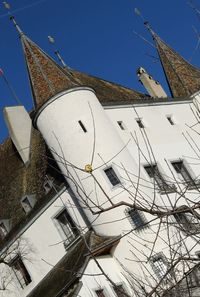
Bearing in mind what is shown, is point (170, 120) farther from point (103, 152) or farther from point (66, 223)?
point (66, 223)

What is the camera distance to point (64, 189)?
2373cm

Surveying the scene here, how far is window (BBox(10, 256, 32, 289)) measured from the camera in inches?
1021

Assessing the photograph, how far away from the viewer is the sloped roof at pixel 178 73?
96.5ft

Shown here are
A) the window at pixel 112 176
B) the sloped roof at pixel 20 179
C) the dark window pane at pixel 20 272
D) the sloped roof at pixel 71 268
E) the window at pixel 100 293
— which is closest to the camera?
the sloped roof at pixel 71 268

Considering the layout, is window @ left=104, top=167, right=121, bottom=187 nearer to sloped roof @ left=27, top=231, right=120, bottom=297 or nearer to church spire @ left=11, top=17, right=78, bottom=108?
sloped roof @ left=27, top=231, right=120, bottom=297

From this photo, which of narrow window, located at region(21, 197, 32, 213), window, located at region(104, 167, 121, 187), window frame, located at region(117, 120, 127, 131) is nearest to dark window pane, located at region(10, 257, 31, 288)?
narrow window, located at region(21, 197, 32, 213)

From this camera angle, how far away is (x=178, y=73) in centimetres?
3000

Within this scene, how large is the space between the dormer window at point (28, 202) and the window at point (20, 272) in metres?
2.48

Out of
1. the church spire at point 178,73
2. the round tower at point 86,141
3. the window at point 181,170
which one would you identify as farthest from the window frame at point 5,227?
the church spire at point 178,73

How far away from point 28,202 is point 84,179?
5.50 m

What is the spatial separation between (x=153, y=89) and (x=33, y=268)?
14003mm

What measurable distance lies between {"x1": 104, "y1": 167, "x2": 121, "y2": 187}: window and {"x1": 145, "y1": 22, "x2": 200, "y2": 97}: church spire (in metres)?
8.98

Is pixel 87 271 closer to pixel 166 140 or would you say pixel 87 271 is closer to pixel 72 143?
pixel 72 143

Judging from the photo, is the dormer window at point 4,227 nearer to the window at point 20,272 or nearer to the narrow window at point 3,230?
the narrow window at point 3,230
